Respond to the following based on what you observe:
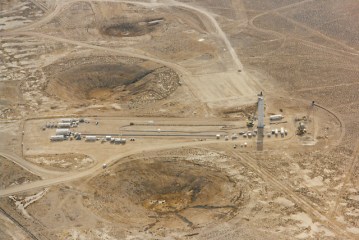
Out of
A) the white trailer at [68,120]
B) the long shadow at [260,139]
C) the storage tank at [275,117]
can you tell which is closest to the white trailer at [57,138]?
the white trailer at [68,120]

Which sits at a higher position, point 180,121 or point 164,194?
point 180,121

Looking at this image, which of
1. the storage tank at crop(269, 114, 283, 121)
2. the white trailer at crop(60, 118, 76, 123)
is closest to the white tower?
the storage tank at crop(269, 114, 283, 121)

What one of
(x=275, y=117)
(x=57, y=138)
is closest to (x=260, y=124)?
(x=275, y=117)

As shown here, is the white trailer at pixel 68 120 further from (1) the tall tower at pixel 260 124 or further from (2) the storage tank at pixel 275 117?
(2) the storage tank at pixel 275 117

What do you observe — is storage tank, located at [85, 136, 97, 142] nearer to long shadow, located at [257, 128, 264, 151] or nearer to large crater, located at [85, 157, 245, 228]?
large crater, located at [85, 157, 245, 228]

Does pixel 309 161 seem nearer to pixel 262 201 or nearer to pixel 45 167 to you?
pixel 262 201

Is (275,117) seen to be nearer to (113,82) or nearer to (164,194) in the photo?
(164,194)

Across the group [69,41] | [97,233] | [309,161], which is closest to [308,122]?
[309,161]
